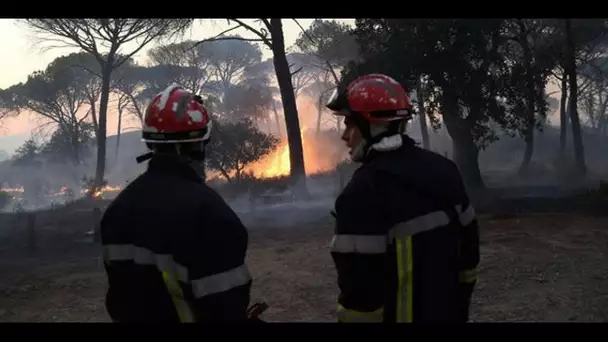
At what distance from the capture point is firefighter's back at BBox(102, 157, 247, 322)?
6.75 feet

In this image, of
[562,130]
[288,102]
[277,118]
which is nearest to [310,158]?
[277,118]

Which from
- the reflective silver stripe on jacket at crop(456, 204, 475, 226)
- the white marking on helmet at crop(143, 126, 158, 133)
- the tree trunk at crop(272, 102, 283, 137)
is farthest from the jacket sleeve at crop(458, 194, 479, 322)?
the tree trunk at crop(272, 102, 283, 137)

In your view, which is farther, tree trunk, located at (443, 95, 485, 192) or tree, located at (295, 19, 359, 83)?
tree, located at (295, 19, 359, 83)

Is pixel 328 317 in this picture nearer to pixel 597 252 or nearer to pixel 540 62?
pixel 597 252

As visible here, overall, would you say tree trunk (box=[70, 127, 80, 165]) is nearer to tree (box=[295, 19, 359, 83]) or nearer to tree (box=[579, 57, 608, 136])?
tree (box=[295, 19, 359, 83])

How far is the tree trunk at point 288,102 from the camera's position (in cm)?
1444

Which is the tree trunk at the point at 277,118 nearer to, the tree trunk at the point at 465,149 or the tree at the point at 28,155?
the tree trunk at the point at 465,149

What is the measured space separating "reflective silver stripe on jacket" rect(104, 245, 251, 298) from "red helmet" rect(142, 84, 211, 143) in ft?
1.62

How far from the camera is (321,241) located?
941 cm

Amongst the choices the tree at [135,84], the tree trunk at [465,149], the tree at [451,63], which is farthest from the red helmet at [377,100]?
the tree at [135,84]

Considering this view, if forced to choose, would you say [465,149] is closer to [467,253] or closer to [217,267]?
[467,253]
